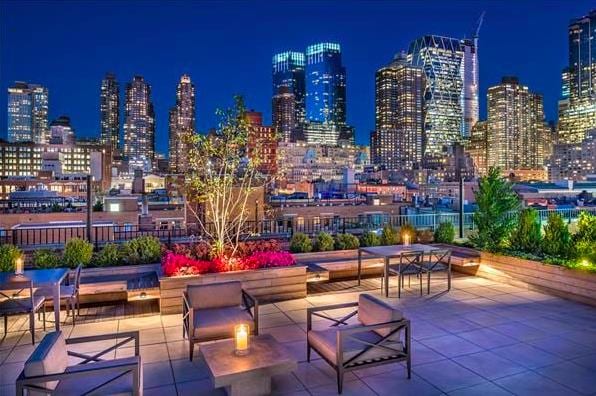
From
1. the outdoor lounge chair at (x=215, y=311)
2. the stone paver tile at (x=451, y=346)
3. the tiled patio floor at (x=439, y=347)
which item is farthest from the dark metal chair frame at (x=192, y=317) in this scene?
the stone paver tile at (x=451, y=346)

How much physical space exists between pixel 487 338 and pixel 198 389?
3.35 meters

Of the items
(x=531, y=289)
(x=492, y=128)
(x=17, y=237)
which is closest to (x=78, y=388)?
(x=531, y=289)

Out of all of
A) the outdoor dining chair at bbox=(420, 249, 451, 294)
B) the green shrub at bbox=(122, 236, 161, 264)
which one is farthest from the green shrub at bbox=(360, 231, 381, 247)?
the green shrub at bbox=(122, 236, 161, 264)

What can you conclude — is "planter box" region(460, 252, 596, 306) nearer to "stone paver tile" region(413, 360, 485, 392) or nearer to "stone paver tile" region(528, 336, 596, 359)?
"stone paver tile" region(528, 336, 596, 359)

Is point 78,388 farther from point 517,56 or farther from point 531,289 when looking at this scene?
point 517,56

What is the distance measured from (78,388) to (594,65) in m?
180

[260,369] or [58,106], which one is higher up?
[58,106]

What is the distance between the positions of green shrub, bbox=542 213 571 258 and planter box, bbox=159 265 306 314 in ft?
14.4

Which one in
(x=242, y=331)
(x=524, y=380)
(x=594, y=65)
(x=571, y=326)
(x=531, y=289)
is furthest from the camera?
(x=594, y=65)

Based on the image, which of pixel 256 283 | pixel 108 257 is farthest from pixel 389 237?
pixel 108 257

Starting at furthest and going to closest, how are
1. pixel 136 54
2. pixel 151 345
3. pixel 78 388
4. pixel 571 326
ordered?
pixel 136 54 < pixel 571 326 < pixel 151 345 < pixel 78 388

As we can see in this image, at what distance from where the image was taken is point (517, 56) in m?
170

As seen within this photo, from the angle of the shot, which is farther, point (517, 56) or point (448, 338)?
point (517, 56)

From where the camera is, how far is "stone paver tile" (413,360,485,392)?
4121 millimetres
